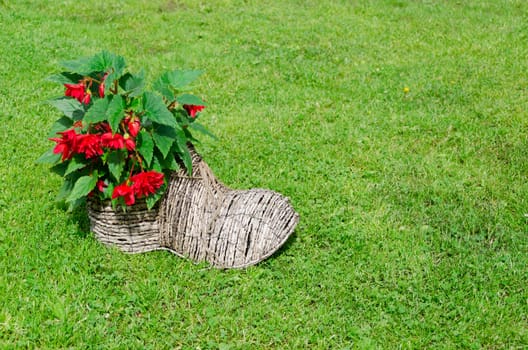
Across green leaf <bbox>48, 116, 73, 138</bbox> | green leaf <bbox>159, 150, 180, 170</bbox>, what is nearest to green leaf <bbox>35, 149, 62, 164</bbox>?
green leaf <bbox>48, 116, 73, 138</bbox>

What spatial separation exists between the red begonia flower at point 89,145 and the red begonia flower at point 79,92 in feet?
0.73

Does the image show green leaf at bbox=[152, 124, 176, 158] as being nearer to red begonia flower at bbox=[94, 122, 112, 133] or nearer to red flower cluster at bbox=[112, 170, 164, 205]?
red flower cluster at bbox=[112, 170, 164, 205]

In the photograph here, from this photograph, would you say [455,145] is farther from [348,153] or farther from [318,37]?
[318,37]

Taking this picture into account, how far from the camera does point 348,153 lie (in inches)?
205

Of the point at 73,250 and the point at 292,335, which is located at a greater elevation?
the point at 73,250

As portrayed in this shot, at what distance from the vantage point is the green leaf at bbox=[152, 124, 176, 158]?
3324 mm

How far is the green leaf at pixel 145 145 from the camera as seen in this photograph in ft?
10.8

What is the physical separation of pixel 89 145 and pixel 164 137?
0.42 meters

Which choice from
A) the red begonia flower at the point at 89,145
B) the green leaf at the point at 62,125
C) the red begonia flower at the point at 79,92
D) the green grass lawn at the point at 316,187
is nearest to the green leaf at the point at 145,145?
the red begonia flower at the point at 89,145

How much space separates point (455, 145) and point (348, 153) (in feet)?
3.29

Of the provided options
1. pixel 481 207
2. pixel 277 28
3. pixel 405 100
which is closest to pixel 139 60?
pixel 277 28

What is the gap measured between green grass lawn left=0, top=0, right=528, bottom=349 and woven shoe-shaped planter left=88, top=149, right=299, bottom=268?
11cm

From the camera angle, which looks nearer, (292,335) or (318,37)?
(292,335)

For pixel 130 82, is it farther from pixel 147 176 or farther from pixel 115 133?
pixel 147 176
